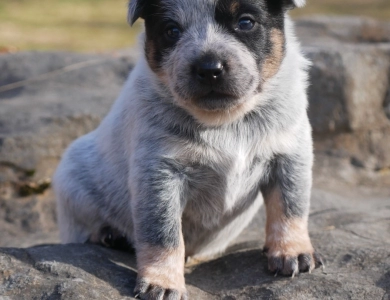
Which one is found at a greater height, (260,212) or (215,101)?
(215,101)

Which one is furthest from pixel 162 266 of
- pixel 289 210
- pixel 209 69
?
pixel 209 69

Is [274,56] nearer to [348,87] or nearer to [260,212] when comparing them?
[260,212]

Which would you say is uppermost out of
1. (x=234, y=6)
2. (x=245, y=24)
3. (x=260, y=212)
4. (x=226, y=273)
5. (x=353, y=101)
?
(x=234, y=6)

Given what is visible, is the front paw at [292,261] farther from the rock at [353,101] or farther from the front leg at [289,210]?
the rock at [353,101]

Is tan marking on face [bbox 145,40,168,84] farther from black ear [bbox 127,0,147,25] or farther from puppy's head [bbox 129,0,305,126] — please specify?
black ear [bbox 127,0,147,25]

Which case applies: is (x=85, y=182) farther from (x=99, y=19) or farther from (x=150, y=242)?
(x=99, y=19)

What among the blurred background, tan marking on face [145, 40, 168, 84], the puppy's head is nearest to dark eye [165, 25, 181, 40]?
the puppy's head
